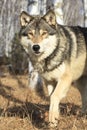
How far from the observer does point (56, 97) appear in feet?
19.8

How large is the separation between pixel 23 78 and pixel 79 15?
2482cm

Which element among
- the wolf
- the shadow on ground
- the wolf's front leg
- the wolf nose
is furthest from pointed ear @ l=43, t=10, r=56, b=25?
the shadow on ground

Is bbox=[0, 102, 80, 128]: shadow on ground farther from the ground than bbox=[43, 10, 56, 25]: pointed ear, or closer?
closer

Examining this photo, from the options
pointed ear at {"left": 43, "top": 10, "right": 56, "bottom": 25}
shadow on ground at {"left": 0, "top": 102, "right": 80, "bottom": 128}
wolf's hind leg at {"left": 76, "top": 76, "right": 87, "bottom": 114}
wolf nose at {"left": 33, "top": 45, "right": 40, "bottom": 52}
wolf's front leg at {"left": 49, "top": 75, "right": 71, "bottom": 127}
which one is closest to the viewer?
wolf's front leg at {"left": 49, "top": 75, "right": 71, "bottom": 127}

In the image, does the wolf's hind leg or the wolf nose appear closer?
the wolf nose

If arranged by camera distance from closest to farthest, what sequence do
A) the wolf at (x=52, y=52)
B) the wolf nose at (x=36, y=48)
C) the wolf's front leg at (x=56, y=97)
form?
the wolf's front leg at (x=56, y=97) → the wolf nose at (x=36, y=48) → the wolf at (x=52, y=52)

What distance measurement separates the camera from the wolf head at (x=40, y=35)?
6013mm

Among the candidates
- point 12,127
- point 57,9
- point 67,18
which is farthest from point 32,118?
point 67,18

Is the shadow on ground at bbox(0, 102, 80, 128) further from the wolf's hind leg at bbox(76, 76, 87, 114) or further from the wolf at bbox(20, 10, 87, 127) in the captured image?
the wolf at bbox(20, 10, 87, 127)

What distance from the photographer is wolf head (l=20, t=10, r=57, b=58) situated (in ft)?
19.7

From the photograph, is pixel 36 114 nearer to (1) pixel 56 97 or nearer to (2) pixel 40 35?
(1) pixel 56 97

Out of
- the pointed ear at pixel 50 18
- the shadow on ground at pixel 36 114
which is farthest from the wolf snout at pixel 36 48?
the shadow on ground at pixel 36 114

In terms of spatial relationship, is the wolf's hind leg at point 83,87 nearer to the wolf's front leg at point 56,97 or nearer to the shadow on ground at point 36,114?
the shadow on ground at point 36,114

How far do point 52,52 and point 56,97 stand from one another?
2.49 ft
